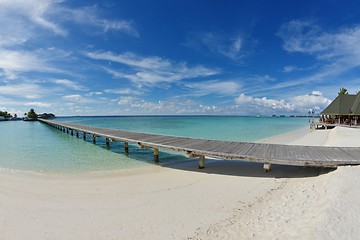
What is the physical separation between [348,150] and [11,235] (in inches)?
440

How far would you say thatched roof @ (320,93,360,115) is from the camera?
24.2 m

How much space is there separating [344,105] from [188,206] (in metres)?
29.0

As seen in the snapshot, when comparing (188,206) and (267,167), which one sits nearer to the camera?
(188,206)

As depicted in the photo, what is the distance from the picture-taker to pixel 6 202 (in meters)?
5.77

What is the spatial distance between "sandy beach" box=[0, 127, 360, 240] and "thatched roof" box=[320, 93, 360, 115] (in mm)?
22926

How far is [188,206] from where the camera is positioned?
5.25 metres

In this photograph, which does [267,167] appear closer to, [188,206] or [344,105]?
[188,206]

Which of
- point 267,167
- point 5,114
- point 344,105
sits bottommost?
point 267,167

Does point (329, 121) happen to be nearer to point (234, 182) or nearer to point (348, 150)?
point (348, 150)

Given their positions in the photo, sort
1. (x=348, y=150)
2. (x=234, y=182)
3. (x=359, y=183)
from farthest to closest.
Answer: (x=348, y=150) → (x=234, y=182) → (x=359, y=183)

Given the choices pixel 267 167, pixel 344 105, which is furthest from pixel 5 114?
pixel 344 105

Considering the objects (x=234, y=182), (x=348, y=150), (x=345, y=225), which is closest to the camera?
(x=345, y=225)

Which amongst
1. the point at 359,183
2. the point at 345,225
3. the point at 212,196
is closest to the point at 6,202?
the point at 212,196

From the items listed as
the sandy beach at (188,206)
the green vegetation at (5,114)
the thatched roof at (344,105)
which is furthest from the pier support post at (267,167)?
the green vegetation at (5,114)
